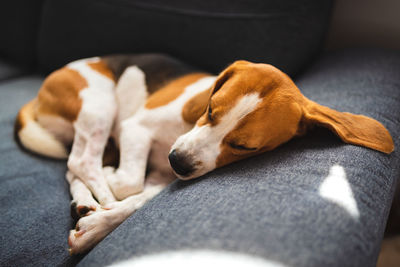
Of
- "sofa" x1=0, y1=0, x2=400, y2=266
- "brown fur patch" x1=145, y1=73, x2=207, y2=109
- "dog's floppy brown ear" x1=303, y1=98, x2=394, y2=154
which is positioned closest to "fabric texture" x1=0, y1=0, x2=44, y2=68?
"sofa" x1=0, y1=0, x2=400, y2=266

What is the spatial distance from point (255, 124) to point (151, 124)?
63 centimetres

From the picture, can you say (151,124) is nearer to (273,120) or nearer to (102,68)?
(102,68)

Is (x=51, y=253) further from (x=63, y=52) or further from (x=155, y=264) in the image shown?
(x=63, y=52)

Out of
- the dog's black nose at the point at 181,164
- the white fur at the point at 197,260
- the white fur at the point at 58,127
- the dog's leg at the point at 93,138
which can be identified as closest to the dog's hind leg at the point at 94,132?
the dog's leg at the point at 93,138

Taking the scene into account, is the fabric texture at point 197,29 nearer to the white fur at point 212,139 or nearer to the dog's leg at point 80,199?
the white fur at point 212,139

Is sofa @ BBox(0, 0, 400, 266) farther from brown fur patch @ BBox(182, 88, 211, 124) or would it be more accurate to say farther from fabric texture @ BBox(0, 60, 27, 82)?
brown fur patch @ BBox(182, 88, 211, 124)

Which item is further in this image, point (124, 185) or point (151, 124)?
point (151, 124)

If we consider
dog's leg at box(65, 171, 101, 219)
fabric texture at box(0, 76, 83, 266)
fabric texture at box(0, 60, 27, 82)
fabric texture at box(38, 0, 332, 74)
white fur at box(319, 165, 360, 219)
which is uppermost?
fabric texture at box(38, 0, 332, 74)

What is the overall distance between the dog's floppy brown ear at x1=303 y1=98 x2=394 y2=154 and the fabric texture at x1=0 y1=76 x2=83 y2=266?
3.54ft

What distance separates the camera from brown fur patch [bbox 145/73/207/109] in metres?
1.74

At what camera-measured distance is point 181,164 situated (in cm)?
131

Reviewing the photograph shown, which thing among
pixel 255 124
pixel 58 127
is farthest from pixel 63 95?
pixel 255 124

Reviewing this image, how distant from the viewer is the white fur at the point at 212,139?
1282mm

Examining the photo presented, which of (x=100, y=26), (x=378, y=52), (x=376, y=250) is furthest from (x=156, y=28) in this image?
(x=376, y=250)
